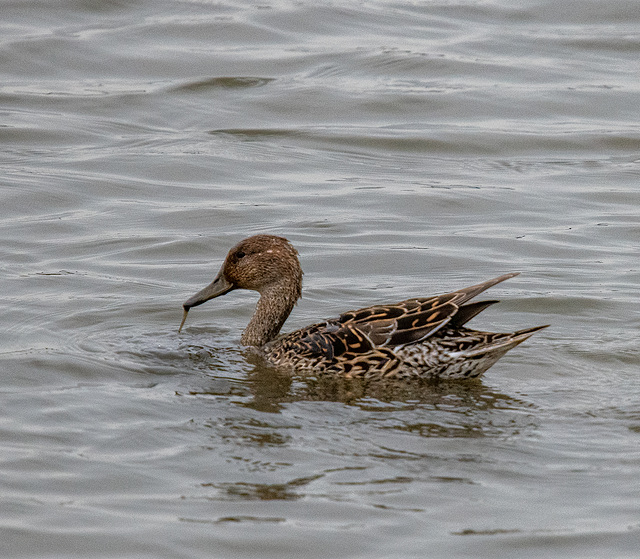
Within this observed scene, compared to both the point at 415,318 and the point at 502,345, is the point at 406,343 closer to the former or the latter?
the point at 415,318

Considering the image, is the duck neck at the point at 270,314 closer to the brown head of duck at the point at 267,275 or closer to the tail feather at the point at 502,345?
the brown head of duck at the point at 267,275

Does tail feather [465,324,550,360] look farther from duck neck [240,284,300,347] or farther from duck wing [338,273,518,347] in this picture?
duck neck [240,284,300,347]

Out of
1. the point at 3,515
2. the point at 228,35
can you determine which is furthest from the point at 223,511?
the point at 228,35

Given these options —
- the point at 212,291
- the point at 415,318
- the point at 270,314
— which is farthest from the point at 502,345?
the point at 212,291

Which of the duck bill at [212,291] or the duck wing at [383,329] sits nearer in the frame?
the duck wing at [383,329]

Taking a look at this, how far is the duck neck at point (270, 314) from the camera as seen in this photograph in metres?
8.41

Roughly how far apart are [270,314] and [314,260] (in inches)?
71.1

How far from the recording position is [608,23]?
1880 cm

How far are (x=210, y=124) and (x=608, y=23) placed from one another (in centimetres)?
756

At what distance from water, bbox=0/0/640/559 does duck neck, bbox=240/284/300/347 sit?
215mm

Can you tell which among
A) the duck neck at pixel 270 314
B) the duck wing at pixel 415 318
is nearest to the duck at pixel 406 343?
the duck wing at pixel 415 318

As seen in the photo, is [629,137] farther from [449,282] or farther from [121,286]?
[121,286]

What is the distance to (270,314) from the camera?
Answer: 8469 millimetres

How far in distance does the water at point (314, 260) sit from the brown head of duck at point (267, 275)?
1.11 ft
